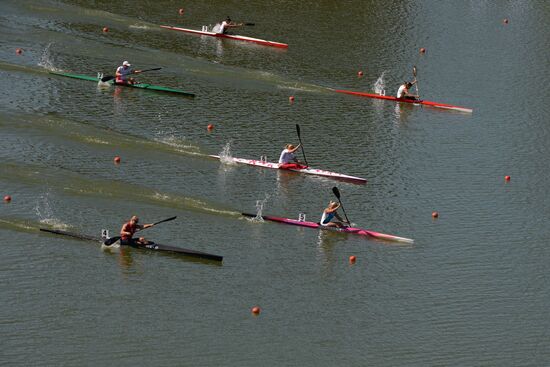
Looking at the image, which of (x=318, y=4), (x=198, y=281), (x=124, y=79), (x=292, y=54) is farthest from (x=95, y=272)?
(x=318, y=4)

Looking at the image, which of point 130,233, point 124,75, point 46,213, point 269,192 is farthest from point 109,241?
point 124,75

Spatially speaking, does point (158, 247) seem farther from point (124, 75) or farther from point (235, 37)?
point (235, 37)

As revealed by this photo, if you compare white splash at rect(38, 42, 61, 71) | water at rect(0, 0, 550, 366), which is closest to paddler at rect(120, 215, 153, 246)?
water at rect(0, 0, 550, 366)

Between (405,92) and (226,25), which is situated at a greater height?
(226,25)

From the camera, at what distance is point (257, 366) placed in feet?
79.4

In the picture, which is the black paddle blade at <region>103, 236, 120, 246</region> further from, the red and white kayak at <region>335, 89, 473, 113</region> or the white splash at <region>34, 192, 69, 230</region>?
the red and white kayak at <region>335, 89, 473, 113</region>

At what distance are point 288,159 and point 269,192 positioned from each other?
7.68 ft

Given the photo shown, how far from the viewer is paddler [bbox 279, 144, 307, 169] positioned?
36062 mm

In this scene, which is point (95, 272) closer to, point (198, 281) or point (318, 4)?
point (198, 281)

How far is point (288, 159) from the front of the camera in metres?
36.2

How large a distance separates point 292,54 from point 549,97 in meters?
11.9

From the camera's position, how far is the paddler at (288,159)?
1420 inches

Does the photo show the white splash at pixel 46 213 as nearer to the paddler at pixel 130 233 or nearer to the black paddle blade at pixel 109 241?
the black paddle blade at pixel 109 241

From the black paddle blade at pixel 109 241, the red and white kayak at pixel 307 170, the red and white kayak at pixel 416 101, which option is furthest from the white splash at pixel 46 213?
Result: the red and white kayak at pixel 416 101
